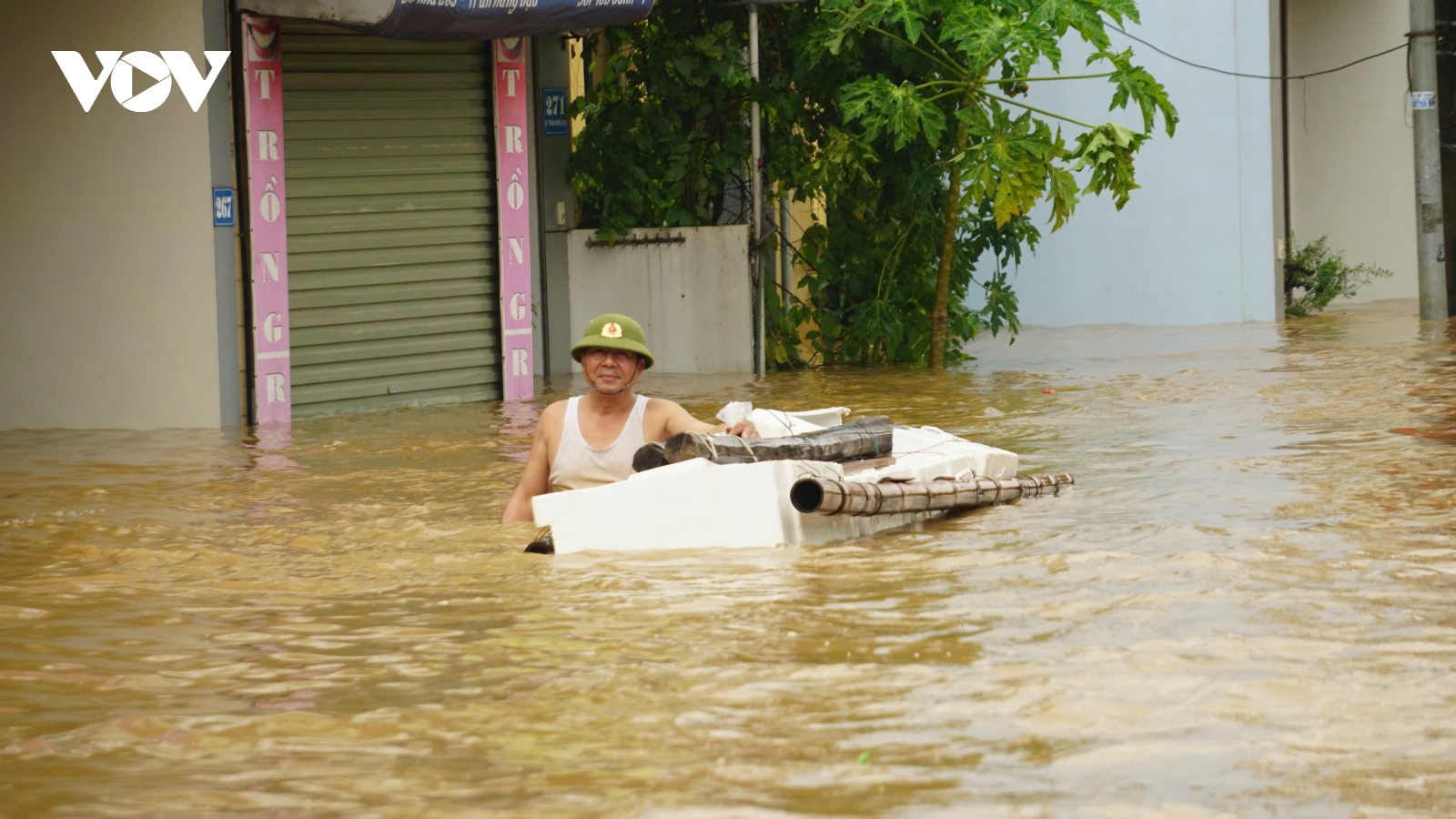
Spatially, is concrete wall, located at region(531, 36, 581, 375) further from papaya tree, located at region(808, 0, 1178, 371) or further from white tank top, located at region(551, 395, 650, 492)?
white tank top, located at region(551, 395, 650, 492)

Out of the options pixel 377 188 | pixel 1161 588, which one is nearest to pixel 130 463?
pixel 377 188

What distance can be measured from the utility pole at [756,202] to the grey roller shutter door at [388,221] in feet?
8.04

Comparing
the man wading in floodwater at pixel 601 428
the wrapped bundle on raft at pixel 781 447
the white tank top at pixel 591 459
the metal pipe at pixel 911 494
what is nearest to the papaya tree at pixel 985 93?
the metal pipe at pixel 911 494

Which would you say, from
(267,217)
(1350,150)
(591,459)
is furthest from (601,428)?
(1350,150)

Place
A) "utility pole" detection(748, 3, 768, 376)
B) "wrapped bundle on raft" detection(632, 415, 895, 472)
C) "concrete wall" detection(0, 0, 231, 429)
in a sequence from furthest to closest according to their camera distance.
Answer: "utility pole" detection(748, 3, 768, 376) → "concrete wall" detection(0, 0, 231, 429) → "wrapped bundle on raft" detection(632, 415, 895, 472)

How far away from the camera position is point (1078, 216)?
2377cm

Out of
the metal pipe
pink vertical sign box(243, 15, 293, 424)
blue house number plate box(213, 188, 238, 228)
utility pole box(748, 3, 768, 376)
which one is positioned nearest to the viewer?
the metal pipe

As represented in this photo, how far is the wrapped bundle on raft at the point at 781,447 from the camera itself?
789 cm

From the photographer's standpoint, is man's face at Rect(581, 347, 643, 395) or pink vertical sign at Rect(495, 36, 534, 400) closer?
man's face at Rect(581, 347, 643, 395)

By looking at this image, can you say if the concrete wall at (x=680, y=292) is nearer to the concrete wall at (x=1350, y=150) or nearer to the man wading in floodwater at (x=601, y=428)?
the man wading in floodwater at (x=601, y=428)

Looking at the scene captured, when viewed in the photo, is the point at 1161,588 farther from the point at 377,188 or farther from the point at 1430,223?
the point at 1430,223

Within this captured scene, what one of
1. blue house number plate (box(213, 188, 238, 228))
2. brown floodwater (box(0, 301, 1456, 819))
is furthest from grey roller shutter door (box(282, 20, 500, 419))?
brown floodwater (box(0, 301, 1456, 819))

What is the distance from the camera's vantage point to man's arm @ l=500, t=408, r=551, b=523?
847 cm

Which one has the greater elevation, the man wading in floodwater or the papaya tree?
the papaya tree
